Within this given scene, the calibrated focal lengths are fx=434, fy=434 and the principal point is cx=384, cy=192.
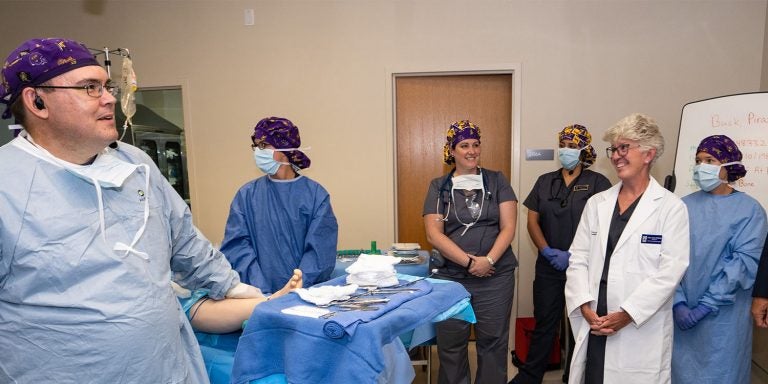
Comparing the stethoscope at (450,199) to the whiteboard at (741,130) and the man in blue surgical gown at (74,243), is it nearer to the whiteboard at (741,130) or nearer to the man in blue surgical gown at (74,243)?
the whiteboard at (741,130)

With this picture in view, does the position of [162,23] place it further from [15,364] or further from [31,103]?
[15,364]

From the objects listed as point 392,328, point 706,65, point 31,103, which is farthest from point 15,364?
point 706,65

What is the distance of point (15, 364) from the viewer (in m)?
0.97

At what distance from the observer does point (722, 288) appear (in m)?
1.90

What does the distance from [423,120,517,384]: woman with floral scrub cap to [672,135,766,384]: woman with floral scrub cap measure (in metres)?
0.79

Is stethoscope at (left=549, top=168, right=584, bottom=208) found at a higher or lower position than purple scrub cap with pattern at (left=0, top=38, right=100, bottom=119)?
lower

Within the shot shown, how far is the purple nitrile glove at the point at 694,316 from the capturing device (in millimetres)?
1931

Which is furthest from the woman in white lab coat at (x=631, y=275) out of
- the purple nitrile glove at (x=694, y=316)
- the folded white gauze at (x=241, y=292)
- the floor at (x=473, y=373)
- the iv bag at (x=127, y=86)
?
the iv bag at (x=127, y=86)

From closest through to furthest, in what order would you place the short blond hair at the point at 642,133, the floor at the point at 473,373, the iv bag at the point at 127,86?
1. the short blond hair at the point at 642,133
2. the iv bag at the point at 127,86
3. the floor at the point at 473,373

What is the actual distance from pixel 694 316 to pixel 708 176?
64cm

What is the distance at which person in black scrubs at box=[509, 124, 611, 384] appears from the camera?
2.57 meters

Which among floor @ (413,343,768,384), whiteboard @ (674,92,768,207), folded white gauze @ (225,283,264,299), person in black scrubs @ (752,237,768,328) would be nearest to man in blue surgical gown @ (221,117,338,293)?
folded white gauze @ (225,283,264,299)

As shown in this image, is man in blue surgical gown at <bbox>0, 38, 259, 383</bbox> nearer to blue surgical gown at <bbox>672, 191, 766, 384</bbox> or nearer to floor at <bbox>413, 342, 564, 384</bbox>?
floor at <bbox>413, 342, 564, 384</bbox>

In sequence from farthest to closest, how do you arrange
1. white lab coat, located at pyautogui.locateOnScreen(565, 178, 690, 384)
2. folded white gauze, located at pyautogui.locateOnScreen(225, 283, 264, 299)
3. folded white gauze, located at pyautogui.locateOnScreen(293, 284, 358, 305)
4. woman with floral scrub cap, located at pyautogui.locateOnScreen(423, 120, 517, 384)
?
woman with floral scrub cap, located at pyautogui.locateOnScreen(423, 120, 517, 384) → white lab coat, located at pyautogui.locateOnScreen(565, 178, 690, 384) → folded white gauze, located at pyautogui.locateOnScreen(225, 283, 264, 299) → folded white gauze, located at pyautogui.locateOnScreen(293, 284, 358, 305)
